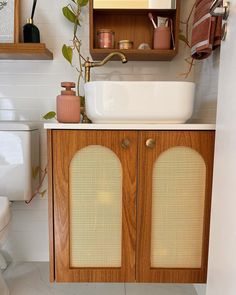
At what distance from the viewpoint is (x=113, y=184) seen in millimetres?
1012

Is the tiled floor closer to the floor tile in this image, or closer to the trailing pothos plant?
the floor tile

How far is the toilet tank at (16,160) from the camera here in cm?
133

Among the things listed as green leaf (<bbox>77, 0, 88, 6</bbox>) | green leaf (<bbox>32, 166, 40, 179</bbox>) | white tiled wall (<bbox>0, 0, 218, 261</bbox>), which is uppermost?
green leaf (<bbox>77, 0, 88, 6</bbox>)

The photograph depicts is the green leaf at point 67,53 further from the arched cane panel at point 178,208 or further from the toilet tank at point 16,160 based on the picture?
the arched cane panel at point 178,208

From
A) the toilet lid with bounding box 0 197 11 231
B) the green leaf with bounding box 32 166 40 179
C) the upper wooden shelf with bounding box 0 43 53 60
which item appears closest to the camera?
the toilet lid with bounding box 0 197 11 231

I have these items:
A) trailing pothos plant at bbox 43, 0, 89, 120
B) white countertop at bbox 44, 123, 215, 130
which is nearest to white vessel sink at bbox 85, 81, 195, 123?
white countertop at bbox 44, 123, 215, 130

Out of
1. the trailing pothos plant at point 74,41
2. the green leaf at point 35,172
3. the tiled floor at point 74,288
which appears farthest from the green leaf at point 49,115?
the tiled floor at point 74,288

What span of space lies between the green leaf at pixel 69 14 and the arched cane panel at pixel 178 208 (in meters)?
0.89

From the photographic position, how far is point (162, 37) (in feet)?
4.43

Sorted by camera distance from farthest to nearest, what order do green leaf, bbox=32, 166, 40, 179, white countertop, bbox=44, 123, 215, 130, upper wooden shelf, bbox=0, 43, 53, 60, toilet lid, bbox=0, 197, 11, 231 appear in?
green leaf, bbox=32, 166, 40, 179
upper wooden shelf, bbox=0, 43, 53, 60
toilet lid, bbox=0, 197, 11, 231
white countertop, bbox=44, 123, 215, 130

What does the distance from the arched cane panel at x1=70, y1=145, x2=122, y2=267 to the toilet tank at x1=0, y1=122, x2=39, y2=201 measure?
1.47 ft

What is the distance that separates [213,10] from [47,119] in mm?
992

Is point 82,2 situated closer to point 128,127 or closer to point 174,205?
point 128,127

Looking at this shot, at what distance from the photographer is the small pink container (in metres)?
1.35
